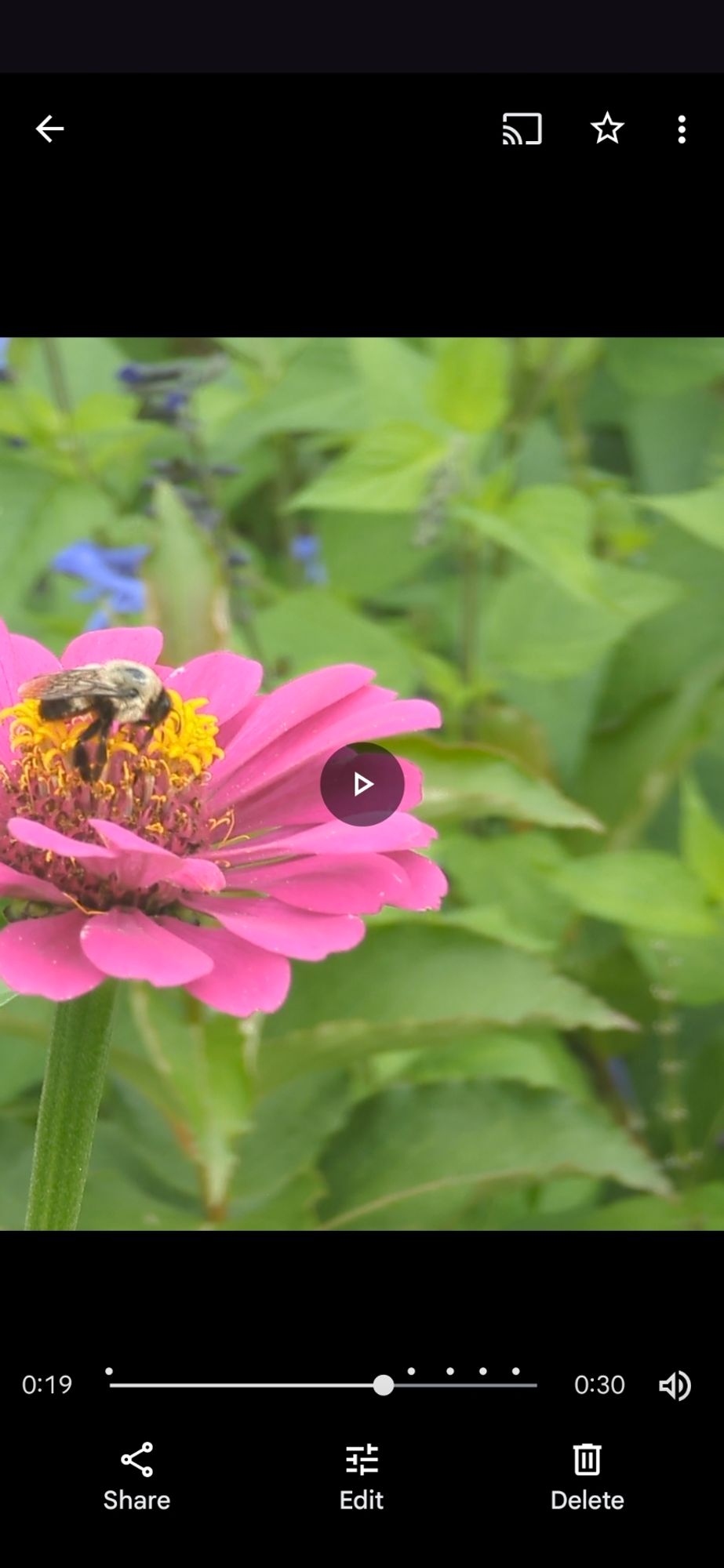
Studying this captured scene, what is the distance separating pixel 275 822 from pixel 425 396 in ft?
1.42

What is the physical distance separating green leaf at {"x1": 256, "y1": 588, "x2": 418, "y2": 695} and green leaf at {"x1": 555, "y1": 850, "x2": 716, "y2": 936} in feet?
0.45

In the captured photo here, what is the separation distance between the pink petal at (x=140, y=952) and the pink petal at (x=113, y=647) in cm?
11

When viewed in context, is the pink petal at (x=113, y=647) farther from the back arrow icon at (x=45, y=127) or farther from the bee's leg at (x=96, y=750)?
the back arrow icon at (x=45, y=127)

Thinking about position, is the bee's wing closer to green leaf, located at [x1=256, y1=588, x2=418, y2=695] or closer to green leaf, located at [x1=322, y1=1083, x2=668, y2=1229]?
green leaf, located at [x1=322, y1=1083, x2=668, y2=1229]

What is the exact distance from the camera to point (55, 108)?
58 cm

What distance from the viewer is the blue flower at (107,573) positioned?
857 millimetres

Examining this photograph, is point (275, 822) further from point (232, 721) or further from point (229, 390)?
point (229, 390)

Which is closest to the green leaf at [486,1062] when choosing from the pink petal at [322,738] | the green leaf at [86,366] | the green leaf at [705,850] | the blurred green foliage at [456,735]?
the blurred green foliage at [456,735]

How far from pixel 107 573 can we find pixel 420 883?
55cm
